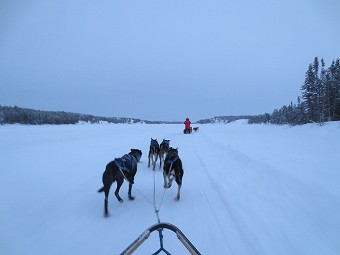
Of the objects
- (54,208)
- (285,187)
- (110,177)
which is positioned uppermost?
(110,177)

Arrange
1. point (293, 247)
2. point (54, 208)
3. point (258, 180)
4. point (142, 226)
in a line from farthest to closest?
point (258, 180)
point (54, 208)
point (142, 226)
point (293, 247)

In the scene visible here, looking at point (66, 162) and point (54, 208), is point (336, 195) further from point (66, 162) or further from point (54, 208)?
point (66, 162)

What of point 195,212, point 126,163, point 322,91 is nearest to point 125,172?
point 126,163

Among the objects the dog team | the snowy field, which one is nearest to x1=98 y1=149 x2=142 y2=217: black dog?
the dog team

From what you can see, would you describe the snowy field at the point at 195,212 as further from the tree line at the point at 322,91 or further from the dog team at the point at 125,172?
the tree line at the point at 322,91

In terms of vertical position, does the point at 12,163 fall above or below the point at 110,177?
below

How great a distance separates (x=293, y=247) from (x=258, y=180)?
9.49 feet

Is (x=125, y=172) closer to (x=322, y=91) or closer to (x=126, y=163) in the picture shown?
(x=126, y=163)

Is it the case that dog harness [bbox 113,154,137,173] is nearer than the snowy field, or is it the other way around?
the snowy field

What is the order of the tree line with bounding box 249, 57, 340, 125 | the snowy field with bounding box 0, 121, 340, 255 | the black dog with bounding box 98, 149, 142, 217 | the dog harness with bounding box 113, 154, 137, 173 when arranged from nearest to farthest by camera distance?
the snowy field with bounding box 0, 121, 340, 255 → the black dog with bounding box 98, 149, 142, 217 → the dog harness with bounding box 113, 154, 137, 173 → the tree line with bounding box 249, 57, 340, 125

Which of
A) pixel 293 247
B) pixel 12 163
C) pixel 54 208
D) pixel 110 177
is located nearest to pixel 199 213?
pixel 293 247

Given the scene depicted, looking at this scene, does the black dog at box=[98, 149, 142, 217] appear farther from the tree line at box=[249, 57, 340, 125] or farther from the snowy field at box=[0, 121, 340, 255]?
the tree line at box=[249, 57, 340, 125]

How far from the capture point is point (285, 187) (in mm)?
4637

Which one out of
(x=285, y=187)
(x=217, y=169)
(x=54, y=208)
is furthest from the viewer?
(x=217, y=169)
